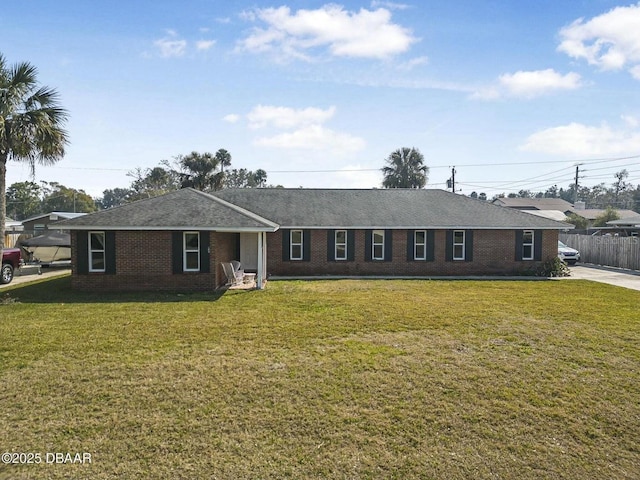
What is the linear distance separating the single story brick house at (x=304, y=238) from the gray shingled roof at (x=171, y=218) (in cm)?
3

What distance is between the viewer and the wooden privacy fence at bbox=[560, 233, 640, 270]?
2136 cm

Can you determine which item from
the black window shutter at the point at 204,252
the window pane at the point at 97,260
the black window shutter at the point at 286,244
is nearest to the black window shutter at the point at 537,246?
the black window shutter at the point at 286,244

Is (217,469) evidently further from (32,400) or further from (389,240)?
(389,240)

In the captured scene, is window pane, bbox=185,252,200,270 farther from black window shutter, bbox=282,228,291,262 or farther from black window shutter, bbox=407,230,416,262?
black window shutter, bbox=407,230,416,262

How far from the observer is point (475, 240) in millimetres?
19453

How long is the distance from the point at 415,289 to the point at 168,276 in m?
8.65

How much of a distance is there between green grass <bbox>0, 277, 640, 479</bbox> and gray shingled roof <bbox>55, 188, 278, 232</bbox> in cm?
392

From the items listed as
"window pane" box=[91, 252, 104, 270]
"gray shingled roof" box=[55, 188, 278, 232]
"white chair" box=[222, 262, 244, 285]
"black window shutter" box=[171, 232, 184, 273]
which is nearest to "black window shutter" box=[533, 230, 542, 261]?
"gray shingled roof" box=[55, 188, 278, 232]

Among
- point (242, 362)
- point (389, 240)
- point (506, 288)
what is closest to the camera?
point (242, 362)

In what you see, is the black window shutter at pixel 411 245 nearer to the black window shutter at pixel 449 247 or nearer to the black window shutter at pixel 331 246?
the black window shutter at pixel 449 247

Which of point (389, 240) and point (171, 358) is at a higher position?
point (389, 240)

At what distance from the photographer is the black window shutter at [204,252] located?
1419 centimetres

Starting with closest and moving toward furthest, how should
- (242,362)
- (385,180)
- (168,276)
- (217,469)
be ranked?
(217,469)
(242,362)
(168,276)
(385,180)

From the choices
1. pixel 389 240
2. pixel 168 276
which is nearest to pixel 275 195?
pixel 389 240
